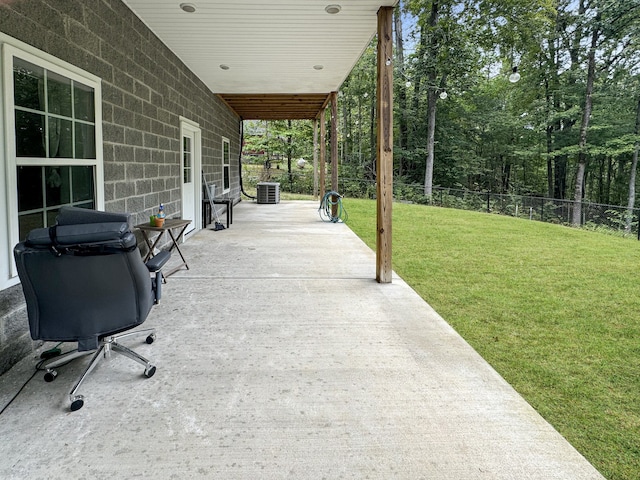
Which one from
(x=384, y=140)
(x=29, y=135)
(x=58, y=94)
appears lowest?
(x=29, y=135)

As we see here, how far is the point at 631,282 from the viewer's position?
5211mm

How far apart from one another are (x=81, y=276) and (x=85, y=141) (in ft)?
5.82

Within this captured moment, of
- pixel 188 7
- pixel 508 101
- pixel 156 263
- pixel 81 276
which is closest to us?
pixel 81 276

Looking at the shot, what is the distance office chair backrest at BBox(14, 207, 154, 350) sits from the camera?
2002 mm

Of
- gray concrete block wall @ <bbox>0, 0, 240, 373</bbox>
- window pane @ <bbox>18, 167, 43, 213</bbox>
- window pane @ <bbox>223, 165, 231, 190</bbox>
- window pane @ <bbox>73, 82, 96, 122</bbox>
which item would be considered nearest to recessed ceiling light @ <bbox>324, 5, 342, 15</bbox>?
gray concrete block wall @ <bbox>0, 0, 240, 373</bbox>

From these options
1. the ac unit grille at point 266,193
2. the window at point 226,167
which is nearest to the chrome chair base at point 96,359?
the window at point 226,167

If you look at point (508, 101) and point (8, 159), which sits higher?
point (508, 101)

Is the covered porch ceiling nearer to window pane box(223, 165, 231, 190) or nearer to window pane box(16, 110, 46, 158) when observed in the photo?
window pane box(16, 110, 46, 158)

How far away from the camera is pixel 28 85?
267 centimetres

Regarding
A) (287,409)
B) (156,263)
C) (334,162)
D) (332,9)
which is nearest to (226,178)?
(334,162)

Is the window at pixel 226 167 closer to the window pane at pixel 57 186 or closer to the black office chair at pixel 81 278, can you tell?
the window pane at pixel 57 186

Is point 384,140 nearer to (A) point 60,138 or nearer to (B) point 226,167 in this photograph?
(A) point 60,138

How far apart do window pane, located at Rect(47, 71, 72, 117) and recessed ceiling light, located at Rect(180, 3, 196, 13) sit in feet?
5.48

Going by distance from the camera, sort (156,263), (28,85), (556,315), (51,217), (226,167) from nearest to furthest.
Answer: (156,263) < (28,85) < (51,217) < (556,315) < (226,167)
